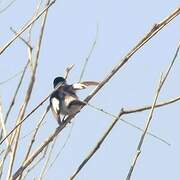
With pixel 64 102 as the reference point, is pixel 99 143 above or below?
below

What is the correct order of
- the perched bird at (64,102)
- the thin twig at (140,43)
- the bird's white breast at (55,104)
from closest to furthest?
the thin twig at (140,43), the perched bird at (64,102), the bird's white breast at (55,104)

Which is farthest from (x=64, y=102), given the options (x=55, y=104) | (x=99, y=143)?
(x=99, y=143)

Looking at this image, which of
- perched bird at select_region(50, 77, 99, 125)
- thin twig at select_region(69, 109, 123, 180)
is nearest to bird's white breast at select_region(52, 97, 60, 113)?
perched bird at select_region(50, 77, 99, 125)

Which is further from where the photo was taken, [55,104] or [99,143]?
[55,104]

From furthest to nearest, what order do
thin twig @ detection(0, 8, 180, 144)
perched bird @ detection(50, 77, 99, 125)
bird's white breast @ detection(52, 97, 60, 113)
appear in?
1. bird's white breast @ detection(52, 97, 60, 113)
2. perched bird @ detection(50, 77, 99, 125)
3. thin twig @ detection(0, 8, 180, 144)

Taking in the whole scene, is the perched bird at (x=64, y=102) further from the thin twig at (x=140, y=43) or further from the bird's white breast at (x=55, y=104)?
the thin twig at (x=140, y=43)

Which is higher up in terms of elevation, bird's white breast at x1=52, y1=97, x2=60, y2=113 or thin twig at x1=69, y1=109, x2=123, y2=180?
bird's white breast at x1=52, y1=97, x2=60, y2=113

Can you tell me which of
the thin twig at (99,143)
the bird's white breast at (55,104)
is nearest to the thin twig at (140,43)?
the thin twig at (99,143)

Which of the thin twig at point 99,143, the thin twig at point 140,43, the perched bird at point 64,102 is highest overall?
the perched bird at point 64,102

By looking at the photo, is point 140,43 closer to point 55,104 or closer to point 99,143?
point 99,143

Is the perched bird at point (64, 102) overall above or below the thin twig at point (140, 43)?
above

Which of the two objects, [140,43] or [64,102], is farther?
[64,102]

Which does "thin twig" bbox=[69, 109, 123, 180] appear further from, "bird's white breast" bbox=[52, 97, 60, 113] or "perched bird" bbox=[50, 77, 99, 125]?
"bird's white breast" bbox=[52, 97, 60, 113]

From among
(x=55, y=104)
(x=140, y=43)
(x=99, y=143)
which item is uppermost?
(x=55, y=104)
